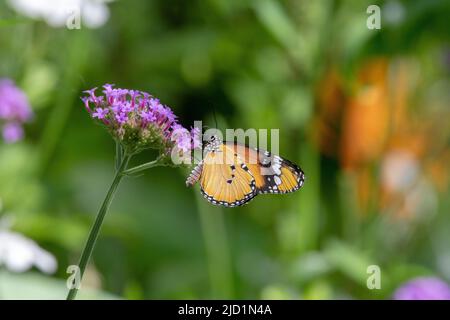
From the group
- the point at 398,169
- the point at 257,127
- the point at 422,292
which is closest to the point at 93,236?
the point at 422,292

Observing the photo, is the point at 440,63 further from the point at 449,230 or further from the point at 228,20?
the point at 228,20

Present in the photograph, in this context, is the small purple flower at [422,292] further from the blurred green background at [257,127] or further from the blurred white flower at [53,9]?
the blurred white flower at [53,9]

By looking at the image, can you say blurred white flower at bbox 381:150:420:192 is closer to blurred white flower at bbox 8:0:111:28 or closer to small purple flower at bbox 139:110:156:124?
blurred white flower at bbox 8:0:111:28

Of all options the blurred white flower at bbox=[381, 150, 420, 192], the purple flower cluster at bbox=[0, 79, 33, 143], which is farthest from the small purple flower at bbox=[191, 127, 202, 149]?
the blurred white flower at bbox=[381, 150, 420, 192]

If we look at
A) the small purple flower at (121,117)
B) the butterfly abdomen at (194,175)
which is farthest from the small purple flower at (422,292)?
the small purple flower at (121,117)
